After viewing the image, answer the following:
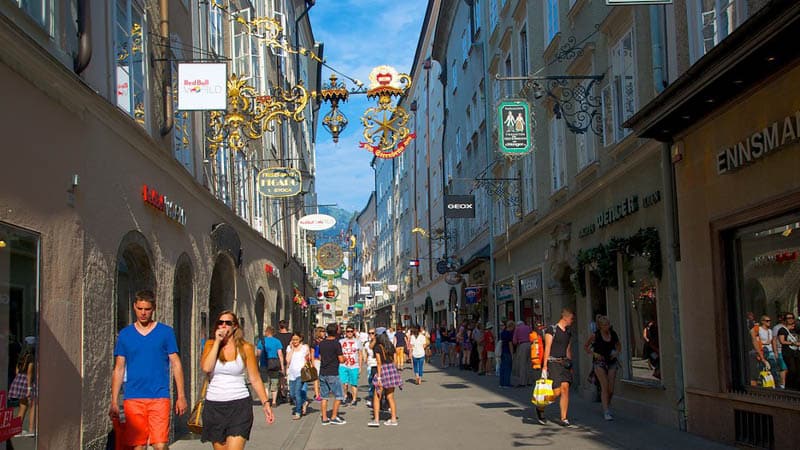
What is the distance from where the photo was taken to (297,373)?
54.0 feet

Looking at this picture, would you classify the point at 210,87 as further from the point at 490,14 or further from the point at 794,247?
the point at 490,14

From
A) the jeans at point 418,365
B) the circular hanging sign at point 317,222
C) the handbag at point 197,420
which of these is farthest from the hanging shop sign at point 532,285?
the handbag at point 197,420

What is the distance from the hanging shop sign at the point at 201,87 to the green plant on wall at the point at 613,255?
6737 millimetres

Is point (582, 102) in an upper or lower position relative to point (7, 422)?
upper

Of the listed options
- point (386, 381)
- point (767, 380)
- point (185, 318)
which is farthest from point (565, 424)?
point (185, 318)

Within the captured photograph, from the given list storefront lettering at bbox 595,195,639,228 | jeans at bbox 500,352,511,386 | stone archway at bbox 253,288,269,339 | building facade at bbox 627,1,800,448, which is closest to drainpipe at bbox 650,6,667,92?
building facade at bbox 627,1,800,448

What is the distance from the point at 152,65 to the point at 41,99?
487 centimetres

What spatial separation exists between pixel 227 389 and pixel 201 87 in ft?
20.7

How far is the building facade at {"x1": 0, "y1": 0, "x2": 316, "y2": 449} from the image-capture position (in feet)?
25.2

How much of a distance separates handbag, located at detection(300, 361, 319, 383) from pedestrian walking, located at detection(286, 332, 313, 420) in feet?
0.57

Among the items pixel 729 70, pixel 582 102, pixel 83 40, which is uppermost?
pixel 582 102

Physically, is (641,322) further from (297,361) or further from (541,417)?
(297,361)

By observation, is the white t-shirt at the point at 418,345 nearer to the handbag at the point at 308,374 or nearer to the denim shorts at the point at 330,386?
the handbag at the point at 308,374

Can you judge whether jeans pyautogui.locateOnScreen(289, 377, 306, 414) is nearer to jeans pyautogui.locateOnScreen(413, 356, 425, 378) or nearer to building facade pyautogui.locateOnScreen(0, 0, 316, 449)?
building facade pyautogui.locateOnScreen(0, 0, 316, 449)
